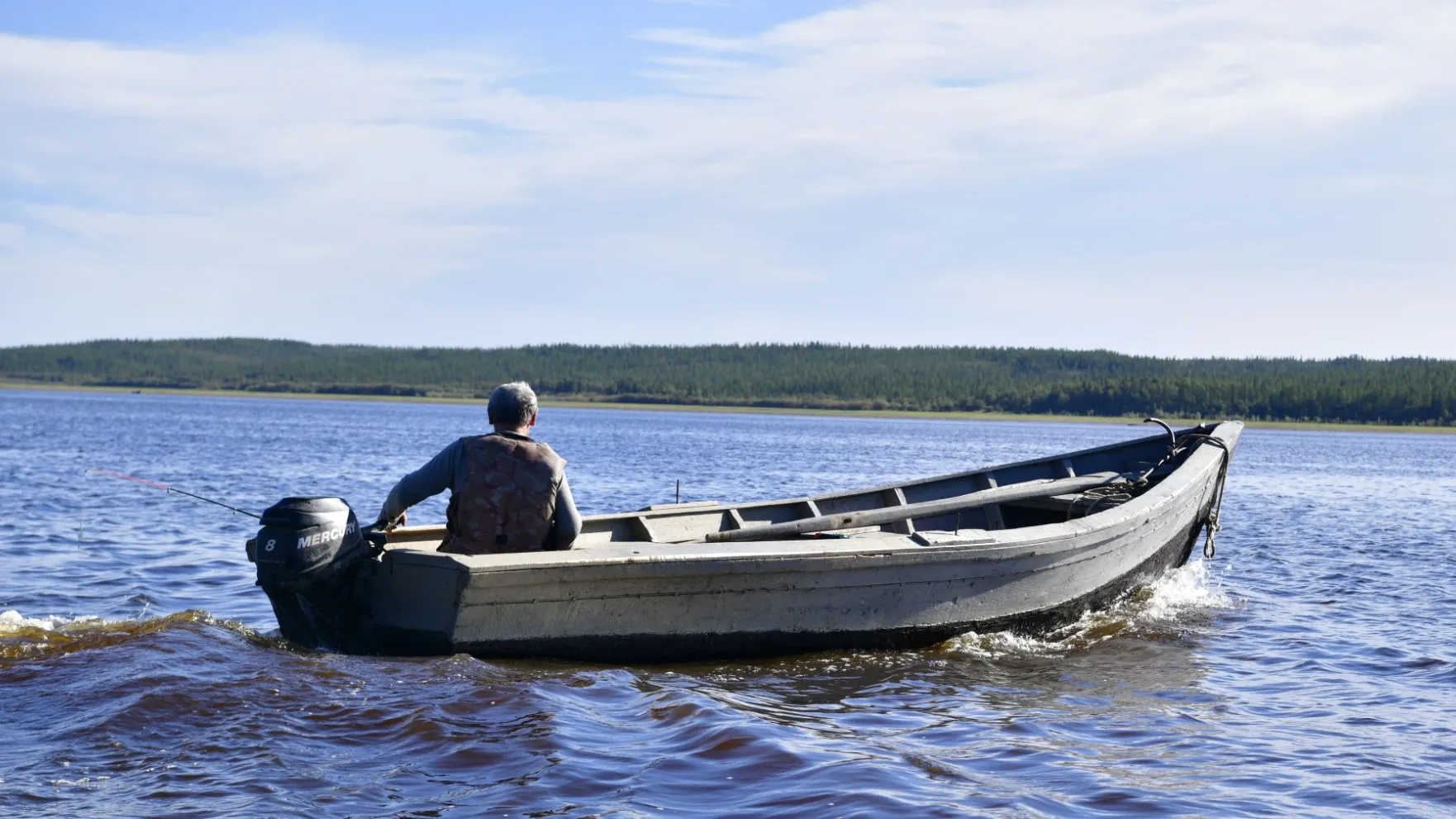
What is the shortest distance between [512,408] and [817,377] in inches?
5064

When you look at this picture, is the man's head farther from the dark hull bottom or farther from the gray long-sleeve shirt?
the dark hull bottom

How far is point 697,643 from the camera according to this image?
8.05 meters

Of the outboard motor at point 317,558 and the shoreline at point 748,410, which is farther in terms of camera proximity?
the shoreline at point 748,410

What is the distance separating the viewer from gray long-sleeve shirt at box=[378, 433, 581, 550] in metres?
7.43

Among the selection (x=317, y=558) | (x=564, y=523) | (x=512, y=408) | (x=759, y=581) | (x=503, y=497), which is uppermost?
(x=512, y=408)

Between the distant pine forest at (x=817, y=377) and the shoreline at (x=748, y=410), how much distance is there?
91 cm

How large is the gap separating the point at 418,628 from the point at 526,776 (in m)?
2.05

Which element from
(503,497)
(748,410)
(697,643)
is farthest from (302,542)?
(748,410)

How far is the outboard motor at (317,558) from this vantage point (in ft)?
23.6

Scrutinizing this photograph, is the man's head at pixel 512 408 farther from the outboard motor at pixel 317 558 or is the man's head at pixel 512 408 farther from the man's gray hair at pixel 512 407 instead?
the outboard motor at pixel 317 558

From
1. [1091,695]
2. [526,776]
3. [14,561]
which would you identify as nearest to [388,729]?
[526,776]

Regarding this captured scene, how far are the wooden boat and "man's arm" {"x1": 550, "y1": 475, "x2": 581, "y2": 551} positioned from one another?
0.46ft

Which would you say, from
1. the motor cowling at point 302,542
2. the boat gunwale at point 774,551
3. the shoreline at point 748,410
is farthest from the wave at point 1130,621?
the shoreline at point 748,410

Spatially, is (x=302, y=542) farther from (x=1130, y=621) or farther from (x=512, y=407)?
(x=1130, y=621)
